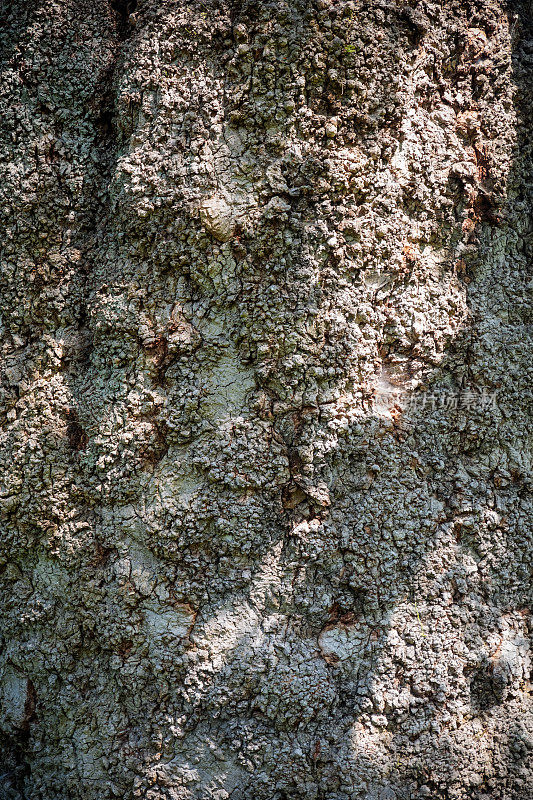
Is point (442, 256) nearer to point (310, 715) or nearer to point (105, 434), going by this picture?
point (105, 434)

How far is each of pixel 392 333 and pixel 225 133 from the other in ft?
2.21

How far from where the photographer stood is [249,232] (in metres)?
1.42

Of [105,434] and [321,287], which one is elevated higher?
[321,287]

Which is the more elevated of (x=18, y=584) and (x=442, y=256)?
(x=442, y=256)

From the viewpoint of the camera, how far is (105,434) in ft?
4.87

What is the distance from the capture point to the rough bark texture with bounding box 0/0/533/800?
140 cm

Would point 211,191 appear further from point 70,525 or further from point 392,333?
point 70,525

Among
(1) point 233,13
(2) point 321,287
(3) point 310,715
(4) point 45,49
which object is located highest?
(1) point 233,13

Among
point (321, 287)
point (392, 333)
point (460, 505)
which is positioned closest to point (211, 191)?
point (321, 287)

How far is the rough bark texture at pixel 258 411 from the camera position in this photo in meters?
1.40

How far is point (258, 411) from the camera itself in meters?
1.44

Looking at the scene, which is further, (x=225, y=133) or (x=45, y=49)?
(x=45, y=49)

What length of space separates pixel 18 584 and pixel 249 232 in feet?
3.82

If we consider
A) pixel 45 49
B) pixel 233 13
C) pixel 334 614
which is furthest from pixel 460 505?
pixel 45 49
